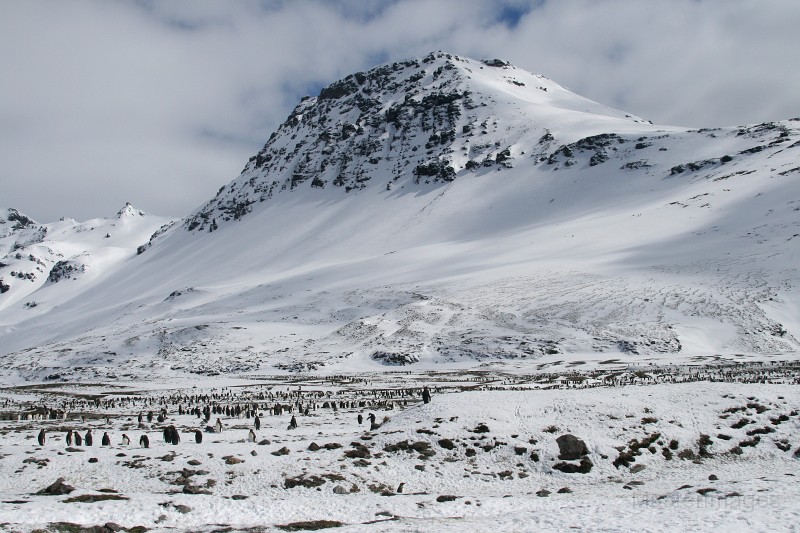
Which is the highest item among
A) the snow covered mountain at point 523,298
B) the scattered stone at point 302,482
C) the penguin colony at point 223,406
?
the snow covered mountain at point 523,298

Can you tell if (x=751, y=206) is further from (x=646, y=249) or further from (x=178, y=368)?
(x=178, y=368)

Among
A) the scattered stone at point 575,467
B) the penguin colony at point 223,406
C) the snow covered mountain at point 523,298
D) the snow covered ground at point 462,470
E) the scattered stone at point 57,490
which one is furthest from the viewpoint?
the snow covered mountain at point 523,298

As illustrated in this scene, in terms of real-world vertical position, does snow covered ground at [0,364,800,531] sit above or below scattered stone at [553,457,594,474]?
above

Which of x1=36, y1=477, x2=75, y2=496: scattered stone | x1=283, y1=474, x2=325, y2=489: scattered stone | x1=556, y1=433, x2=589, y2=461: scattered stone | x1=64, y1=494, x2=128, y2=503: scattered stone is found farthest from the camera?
x1=556, y1=433, x2=589, y2=461: scattered stone

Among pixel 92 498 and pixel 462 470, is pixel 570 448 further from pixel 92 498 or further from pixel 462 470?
pixel 92 498

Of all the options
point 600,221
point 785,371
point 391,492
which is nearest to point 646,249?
point 600,221

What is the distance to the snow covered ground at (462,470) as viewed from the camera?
1568 cm

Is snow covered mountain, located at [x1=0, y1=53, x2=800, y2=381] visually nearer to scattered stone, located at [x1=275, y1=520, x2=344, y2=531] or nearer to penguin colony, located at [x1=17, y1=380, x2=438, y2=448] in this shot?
penguin colony, located at [x1=17, y1=380, x2=438, y2=448]

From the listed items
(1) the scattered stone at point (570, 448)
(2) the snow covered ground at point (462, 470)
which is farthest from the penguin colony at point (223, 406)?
(1) the scattered stone at point (570, 448)

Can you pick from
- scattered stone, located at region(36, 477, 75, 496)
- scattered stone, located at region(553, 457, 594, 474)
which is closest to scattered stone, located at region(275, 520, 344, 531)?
scattered stone, located at region(36, 477, 75, 496)

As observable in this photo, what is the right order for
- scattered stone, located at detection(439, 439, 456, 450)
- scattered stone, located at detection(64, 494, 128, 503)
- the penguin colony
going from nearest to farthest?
scattered stone, located at detection(64, 494, 128, 503) < scattered stone, located at detection(439, 439, 456, 450) < the penguin colony

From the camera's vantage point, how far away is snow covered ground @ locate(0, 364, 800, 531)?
15.7 meters

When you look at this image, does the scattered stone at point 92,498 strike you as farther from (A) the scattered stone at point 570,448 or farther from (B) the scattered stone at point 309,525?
(A) the scattered stone at point 570,448

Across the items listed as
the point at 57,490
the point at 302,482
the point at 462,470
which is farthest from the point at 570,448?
the point at 57,490
